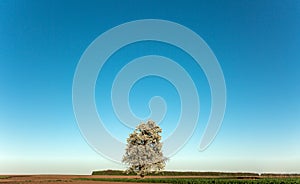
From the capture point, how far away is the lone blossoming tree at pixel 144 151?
63.6 m

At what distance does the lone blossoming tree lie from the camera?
209 ft

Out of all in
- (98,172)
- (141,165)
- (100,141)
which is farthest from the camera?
(98,172)

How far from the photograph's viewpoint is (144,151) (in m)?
63.8

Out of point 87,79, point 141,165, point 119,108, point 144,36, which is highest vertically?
point 144,36

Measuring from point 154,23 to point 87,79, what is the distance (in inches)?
371

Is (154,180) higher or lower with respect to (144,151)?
lower

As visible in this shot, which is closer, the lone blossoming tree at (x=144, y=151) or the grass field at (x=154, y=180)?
the grass field at (x=154, y=180)

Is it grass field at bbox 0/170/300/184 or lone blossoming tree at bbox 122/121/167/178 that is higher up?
lone blossoming tree at bbox 122/121/167/178

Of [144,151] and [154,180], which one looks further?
[144,151]

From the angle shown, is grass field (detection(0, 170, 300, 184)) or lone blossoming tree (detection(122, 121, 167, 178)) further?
lone blossoming tree (detection(122, 121, 167, 178))

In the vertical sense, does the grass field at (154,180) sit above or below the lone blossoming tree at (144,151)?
below

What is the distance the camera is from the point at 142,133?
6575 cm

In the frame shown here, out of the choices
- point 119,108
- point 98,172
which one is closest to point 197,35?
point 119,108

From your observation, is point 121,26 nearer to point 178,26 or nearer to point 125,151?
point 178,26
